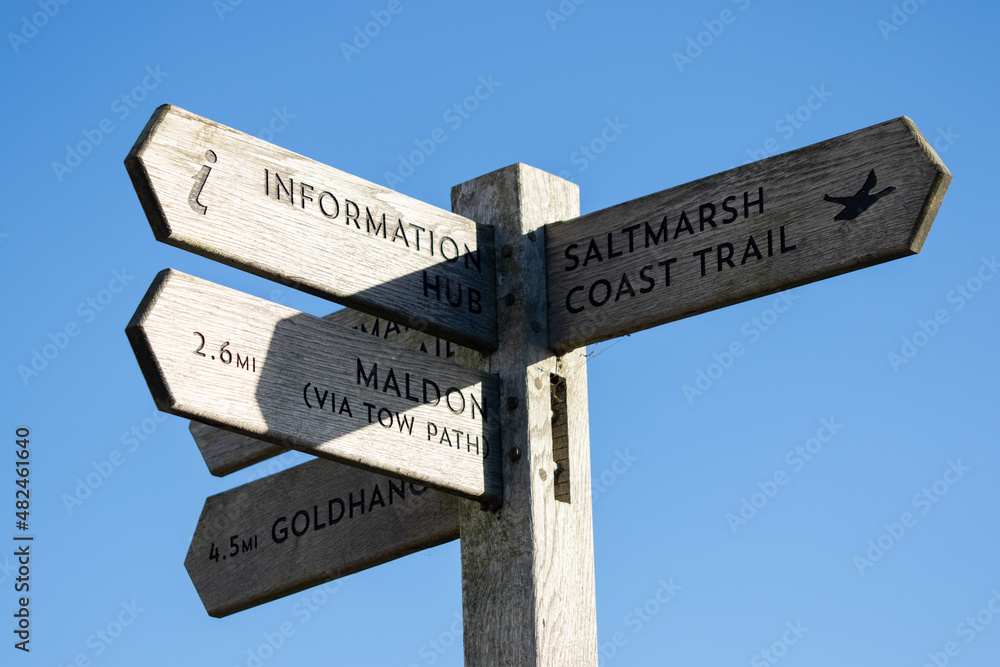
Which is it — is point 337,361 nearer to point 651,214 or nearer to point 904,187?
point 651,214

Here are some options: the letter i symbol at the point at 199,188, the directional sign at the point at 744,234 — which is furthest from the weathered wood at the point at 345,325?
the letter i symbol at the point at 199,188

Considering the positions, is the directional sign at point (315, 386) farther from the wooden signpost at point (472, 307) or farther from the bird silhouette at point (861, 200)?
the bird silhouette at point (861, 200)

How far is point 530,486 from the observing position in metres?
2.70

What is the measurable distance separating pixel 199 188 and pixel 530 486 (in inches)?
35.3

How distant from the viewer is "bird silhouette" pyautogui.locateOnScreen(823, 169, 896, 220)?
2.43m

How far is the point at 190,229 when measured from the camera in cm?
236

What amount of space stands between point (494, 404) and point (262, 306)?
23.5 inches

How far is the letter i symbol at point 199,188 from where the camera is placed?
2379mm

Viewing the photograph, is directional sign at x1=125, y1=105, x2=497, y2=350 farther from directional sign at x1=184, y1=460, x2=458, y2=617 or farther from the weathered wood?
directional sign at x1=184, y1=460, x2=458, y2=617

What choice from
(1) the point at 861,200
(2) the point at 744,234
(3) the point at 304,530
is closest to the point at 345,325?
(3) the point at 304,530

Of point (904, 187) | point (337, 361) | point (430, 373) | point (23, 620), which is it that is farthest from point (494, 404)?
point (23, 620)

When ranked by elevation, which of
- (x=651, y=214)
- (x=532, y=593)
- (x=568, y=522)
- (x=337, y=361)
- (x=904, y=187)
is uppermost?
(x=651, y=214)

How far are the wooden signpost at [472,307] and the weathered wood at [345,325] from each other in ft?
0.08

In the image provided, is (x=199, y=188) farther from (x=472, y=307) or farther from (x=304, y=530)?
(x=304, y=530)
